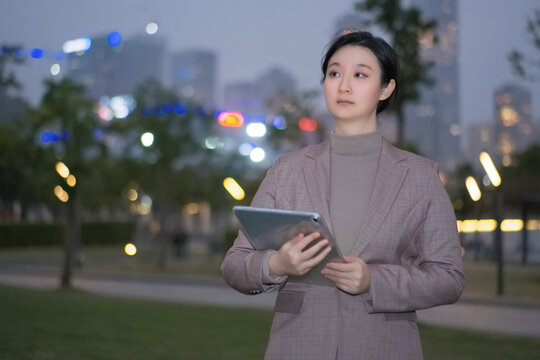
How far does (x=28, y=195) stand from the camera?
6538 cm

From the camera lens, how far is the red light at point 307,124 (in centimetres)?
3253

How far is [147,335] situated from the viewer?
31.7ft

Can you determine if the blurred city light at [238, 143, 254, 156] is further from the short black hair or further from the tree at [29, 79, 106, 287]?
the short black hair

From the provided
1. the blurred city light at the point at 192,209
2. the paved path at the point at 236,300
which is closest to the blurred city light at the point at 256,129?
the paved path at the point at 236,300

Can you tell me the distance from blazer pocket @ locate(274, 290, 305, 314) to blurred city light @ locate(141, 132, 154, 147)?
27.1m

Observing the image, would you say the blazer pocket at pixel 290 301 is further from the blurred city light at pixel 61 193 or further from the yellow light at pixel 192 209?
the yellow light at pixel 192 209

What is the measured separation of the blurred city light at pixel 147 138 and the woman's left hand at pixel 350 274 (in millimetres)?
27387

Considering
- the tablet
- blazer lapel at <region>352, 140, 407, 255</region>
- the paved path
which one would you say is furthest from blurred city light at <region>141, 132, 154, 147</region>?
the tablet

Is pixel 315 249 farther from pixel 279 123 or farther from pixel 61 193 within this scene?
pixel 279 123

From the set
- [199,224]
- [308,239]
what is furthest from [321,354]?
[199,224]

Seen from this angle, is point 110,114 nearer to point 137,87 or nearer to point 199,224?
point 137,87

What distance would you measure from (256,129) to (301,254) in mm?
28961

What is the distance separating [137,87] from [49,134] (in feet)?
33.1

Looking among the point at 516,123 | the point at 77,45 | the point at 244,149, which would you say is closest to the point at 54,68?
the point at 77,45
